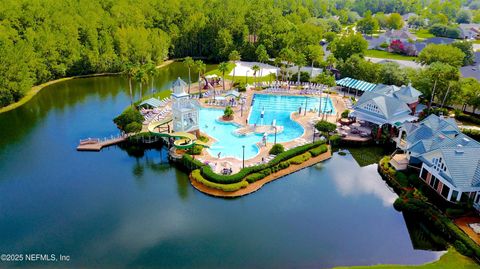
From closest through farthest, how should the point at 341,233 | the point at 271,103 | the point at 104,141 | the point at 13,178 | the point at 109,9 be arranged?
the point at 341,233 < the point at 13,178 < the point at 104,141 < the point at 271,103 < the point at 109,9

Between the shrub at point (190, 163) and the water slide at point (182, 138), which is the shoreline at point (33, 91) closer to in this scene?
the water slide at point (182, 138)

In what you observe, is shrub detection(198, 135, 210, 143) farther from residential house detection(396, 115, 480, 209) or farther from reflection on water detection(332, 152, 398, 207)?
residential house detection(396, 115, 480, 209)

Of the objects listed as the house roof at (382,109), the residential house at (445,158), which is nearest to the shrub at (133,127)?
the house roof at (382,109)

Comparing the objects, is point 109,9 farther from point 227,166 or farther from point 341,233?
point 341,233

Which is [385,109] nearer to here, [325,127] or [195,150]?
[325,127]

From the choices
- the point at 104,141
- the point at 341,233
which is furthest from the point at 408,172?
the point at 104,141

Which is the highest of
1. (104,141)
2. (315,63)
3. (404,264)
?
(315,63)

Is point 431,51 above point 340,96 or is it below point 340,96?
above

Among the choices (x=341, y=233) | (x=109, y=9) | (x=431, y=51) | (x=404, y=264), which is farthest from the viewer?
(x=109, y=9)

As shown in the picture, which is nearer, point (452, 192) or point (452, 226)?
point (452, 226)
